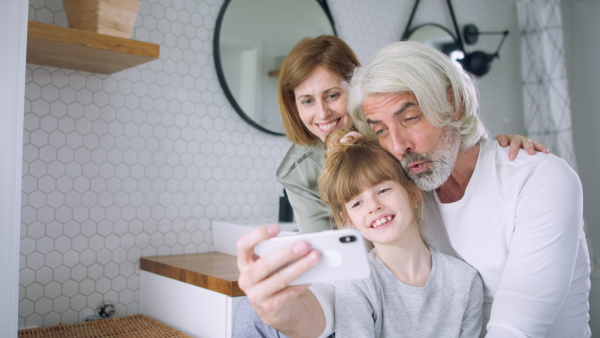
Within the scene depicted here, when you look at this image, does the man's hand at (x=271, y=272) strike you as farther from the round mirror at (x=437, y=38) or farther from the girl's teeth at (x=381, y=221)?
the round mirror at (x=437, y=38)

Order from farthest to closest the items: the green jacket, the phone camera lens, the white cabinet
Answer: the green jacket → the white cabinet → the phone camera lens

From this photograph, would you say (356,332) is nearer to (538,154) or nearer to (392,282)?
(392,282)

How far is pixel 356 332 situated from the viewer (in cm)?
123

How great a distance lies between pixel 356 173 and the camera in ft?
4.31

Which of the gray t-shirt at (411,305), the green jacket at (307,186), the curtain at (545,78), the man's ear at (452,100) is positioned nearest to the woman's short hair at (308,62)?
the green jacket at (307,186)

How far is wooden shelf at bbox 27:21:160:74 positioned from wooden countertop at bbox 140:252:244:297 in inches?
27.0

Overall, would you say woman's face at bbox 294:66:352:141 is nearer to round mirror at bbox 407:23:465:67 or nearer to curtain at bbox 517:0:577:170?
round mirror at bbox 407:23:465:67

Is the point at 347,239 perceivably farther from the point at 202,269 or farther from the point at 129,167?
the point at 129,167

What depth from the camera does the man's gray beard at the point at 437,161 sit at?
1317 mm

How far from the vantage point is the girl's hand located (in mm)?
1345

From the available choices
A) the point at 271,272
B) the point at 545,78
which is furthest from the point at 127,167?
the point at 545,78

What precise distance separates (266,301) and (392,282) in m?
0.47

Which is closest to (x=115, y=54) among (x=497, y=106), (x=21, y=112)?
(x=21, y=112)

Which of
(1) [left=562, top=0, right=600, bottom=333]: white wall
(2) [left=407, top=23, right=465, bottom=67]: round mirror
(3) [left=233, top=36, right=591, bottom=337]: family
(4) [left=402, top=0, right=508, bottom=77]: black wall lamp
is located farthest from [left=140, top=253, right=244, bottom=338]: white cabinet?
(1) [left=562, top=0, right=600, bottom=333]: white wall
